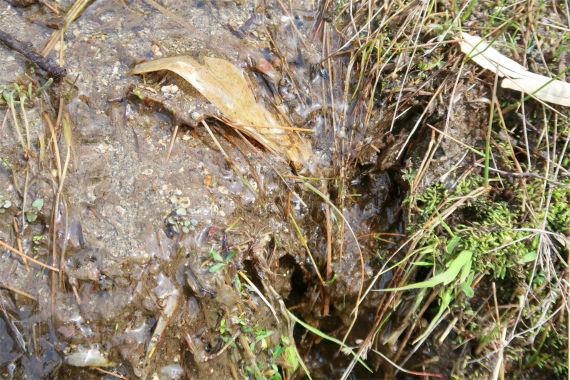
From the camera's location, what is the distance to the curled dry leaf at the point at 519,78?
2.18 meters

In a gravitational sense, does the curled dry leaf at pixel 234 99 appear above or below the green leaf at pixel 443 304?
above

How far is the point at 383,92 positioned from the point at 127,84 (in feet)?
5.56

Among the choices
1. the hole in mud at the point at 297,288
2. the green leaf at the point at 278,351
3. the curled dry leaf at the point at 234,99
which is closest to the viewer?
the curled dry leaf at the point at 234,99

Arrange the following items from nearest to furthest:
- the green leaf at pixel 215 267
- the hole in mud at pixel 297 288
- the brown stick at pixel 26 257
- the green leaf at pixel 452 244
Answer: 1. the brown stick at pixel 26 257
2. the green leaf at pixel 215 267
3. the green leaf at pixel 452 244
4. the hole in mud at pixel 297 288

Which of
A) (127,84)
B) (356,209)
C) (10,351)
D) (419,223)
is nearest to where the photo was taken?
(10,351)

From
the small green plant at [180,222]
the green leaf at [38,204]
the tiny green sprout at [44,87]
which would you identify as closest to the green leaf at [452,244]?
the small green plant at [180,222]

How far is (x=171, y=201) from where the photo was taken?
1985mm

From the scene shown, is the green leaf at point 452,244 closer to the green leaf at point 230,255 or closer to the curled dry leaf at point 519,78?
the curled dry leaf at point 519,78

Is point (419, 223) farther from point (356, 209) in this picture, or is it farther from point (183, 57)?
point (183, 57)

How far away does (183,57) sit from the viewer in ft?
6.87

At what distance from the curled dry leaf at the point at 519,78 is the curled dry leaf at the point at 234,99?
50.4 inches

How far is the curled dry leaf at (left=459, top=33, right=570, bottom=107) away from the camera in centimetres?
218

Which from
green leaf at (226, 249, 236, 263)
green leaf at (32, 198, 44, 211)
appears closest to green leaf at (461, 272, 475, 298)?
green leaf at (226, 249, 236, 263)

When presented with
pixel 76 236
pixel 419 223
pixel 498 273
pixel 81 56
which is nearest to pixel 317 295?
pixel 419 223
